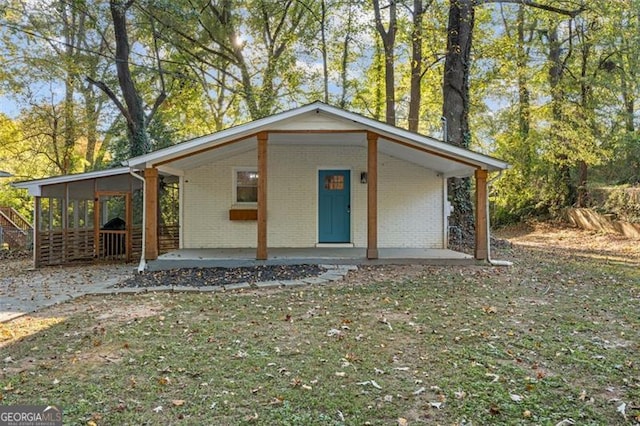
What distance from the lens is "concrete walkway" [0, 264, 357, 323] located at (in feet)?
18.9

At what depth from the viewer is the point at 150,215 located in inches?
323

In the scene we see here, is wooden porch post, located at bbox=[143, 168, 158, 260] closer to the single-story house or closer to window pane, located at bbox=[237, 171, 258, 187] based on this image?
the single-story house

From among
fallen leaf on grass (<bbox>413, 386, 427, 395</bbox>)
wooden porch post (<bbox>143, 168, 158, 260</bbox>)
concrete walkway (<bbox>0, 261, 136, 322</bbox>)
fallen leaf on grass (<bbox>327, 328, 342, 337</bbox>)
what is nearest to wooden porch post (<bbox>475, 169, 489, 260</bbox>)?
fallen leaf on grass (<bbox>327, 328, 342, 337</bbox>)

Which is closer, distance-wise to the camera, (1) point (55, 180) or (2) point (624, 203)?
(1) point (55, 180)

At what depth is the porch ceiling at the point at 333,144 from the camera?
862 cm

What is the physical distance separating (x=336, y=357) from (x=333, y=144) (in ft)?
23.5

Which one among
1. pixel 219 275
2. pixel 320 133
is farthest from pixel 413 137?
pixel 219 275

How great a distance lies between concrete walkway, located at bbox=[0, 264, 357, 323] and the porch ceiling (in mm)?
2596

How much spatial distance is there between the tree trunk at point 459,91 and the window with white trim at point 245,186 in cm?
553

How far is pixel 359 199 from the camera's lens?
10.4 m

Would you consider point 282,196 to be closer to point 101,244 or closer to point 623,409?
point 101,244

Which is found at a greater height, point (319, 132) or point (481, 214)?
point (319, 132)

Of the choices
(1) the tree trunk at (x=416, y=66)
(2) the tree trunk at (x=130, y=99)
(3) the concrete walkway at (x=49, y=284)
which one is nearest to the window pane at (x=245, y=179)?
(3) the concrete walkway at (x=49, y=284)

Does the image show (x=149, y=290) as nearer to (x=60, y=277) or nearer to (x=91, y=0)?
(x=60, y=277)
